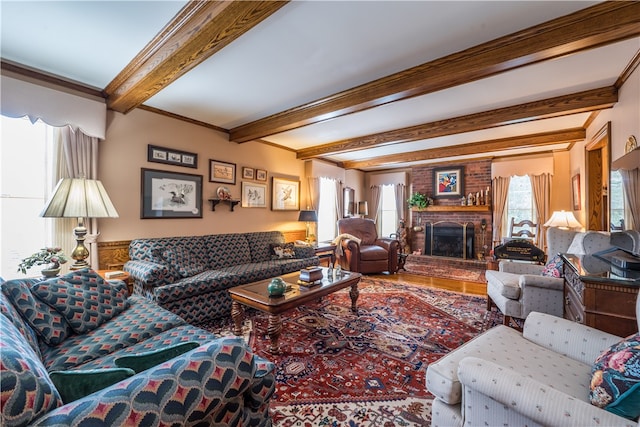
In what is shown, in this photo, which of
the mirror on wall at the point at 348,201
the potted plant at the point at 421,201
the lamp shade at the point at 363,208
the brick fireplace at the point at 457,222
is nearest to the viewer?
the brick fireplace at the point at 457,222

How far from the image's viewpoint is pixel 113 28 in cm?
195

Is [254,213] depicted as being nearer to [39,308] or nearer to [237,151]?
[237,151]

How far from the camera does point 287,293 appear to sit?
8.12 ft

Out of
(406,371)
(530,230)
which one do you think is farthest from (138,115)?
(530,230)

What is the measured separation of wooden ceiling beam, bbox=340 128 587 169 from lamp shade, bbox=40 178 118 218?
17.3 feet

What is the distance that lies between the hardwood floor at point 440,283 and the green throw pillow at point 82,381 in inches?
170

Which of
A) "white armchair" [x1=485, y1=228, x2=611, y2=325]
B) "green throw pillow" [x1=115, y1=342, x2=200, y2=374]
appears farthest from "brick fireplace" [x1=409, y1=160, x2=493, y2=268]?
"green throw pillow" [x1=115, y1=342, x2=200, y2=374]

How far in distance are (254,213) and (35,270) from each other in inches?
108

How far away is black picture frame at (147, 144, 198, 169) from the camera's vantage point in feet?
11.2

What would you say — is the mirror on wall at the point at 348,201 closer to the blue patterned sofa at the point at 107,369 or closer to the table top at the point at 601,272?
the table top at the point at 601,272

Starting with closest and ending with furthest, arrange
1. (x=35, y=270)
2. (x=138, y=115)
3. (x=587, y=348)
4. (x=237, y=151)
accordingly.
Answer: (x=587, y=348)
(x=35, y=270)
(x=138, y=115)
(x=237, y=151)

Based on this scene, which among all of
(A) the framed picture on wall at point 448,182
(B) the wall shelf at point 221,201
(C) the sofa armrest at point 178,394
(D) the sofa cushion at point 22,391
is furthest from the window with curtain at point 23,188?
(A) the framed picture on wall at point 448,182

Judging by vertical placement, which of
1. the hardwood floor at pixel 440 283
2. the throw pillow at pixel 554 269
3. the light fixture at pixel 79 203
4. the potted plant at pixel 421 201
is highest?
the potted plant at pixel 421 201

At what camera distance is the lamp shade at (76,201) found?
2281mm
